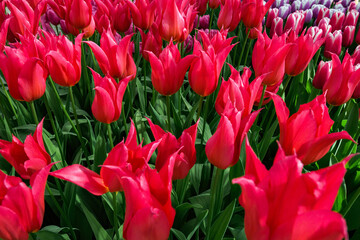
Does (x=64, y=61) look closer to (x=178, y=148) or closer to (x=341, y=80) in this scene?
(x=178, y=148)

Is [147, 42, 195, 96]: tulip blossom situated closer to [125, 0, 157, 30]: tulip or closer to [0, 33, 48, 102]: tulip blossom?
[0, 33, 48, 102]: tulip blossom

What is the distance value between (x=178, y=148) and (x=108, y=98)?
0.96 ft

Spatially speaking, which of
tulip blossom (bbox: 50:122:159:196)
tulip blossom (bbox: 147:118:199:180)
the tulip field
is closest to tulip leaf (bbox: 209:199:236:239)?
the tulip field

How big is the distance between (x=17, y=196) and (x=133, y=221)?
228 millimetres

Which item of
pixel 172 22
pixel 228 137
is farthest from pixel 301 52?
pixel 228 137

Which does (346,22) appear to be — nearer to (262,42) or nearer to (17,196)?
(262,42)

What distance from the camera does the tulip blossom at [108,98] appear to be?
36.6 inches

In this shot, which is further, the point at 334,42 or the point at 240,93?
the point at 334,42

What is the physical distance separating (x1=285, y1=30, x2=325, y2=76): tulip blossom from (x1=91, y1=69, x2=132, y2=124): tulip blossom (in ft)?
1.95

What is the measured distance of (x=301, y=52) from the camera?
1.18 m

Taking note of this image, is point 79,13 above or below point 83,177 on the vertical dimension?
above

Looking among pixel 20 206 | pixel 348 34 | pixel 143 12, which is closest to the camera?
pixel 20 206

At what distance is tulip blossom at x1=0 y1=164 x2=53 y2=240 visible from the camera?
0.60 meters

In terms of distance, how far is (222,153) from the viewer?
736 mm
